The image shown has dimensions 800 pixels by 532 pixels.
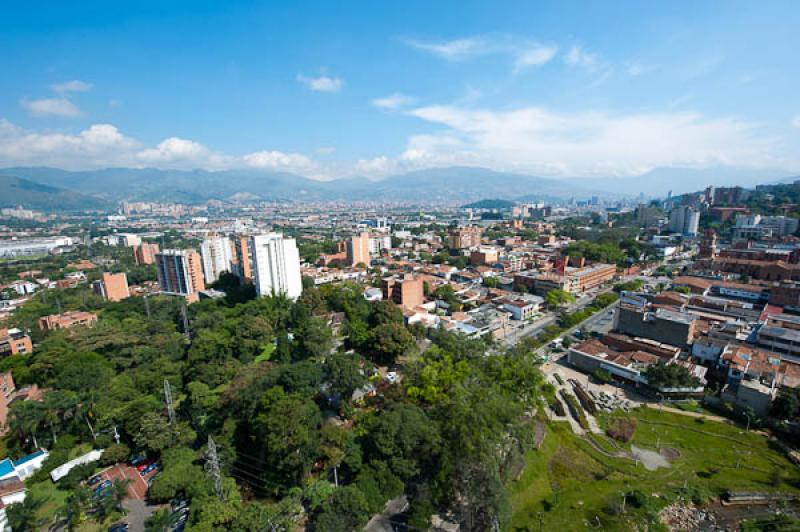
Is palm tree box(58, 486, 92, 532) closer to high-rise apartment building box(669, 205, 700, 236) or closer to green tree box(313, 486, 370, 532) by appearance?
green tree box(313, 486, 370, 532)

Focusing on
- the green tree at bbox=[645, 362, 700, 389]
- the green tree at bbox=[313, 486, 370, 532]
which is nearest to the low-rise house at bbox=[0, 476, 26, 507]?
the green tree at bbox=[313, 486, 370, 532]

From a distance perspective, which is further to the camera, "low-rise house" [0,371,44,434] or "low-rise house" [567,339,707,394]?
"low-rise house" [567,339,707,394]

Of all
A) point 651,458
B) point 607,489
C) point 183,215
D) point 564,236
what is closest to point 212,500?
point 607,489

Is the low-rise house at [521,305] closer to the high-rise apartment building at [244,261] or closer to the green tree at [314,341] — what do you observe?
the green tree at [314,341]

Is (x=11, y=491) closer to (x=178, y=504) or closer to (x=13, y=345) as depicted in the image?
(x=178, y=504)

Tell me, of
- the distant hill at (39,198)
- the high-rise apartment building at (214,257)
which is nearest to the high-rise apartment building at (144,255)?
the high-rise apartment building at (214,257)
